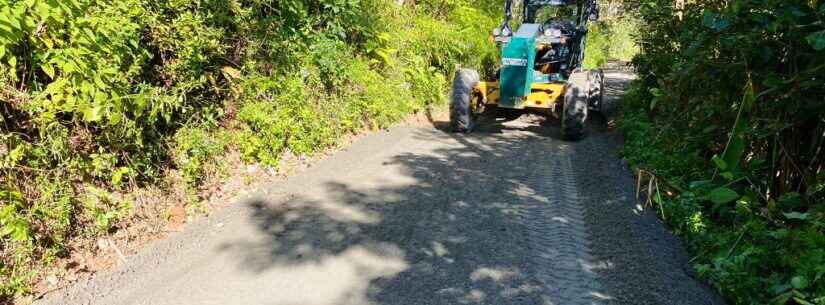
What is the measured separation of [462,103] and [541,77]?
4.90 ft

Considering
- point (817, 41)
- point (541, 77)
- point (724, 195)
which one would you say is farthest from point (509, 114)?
point (817, 41)

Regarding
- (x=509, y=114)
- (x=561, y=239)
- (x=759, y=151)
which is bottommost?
(x=509, y=114)

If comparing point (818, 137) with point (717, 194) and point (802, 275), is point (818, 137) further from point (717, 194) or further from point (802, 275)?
point (802, 275)

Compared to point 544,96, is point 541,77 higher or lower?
higher

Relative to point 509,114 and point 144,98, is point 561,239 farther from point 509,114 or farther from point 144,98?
point 509,114

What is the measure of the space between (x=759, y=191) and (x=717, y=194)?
597mm

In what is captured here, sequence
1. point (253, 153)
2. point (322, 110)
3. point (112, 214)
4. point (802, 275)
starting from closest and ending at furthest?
point (802, 275) → point (112, 214) → point (253, 153) → point (322, 110)

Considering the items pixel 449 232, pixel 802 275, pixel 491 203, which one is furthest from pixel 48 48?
pixel 802 275

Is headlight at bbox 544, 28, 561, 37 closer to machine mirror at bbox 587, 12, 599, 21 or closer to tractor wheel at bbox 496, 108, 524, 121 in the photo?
machine mirror at bbox 587, 12, 599, 21

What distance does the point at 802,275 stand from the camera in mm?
2980

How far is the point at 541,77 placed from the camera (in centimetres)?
863

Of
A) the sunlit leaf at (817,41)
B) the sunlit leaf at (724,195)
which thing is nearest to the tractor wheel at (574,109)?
the sunlit leaf at (724,195)

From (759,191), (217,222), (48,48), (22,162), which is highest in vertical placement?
(48,48)

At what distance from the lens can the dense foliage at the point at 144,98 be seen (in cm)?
359
